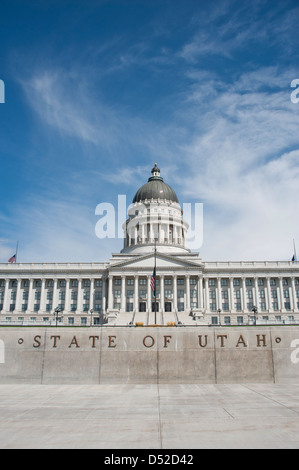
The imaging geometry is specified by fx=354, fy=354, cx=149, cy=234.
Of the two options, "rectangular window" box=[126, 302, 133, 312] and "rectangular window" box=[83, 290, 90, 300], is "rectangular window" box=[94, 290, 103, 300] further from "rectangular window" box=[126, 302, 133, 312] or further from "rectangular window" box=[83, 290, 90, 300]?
"rectangular window" box=[126, 302, 133, 312]

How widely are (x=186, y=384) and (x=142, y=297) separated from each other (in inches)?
2814

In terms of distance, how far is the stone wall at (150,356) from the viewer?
18062 mm

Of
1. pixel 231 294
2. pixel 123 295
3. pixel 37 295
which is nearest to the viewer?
pixel 123 295

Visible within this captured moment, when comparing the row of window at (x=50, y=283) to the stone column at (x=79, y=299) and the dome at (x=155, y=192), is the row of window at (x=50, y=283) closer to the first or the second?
A: the stone column at (x=79, y=299)

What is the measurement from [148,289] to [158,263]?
6.97m

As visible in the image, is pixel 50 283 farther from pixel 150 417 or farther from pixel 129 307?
pixel 150 417

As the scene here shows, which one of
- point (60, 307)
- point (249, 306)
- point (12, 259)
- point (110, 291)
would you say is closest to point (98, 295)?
point (110, 291)

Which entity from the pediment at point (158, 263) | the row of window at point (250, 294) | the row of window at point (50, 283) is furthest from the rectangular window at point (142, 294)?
the row of window at point (250, 294)

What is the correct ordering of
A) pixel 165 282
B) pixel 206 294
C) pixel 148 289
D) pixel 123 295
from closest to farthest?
pixel 123 295 < pixel 148 289 < pixel 165 282 < pixel 206 294

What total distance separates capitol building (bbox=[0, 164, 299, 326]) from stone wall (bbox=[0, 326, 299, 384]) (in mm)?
66445

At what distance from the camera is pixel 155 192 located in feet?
395

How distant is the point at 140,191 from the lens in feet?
405

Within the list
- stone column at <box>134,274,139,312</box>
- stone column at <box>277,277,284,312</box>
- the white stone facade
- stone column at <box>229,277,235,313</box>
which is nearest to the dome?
the white stone facade
